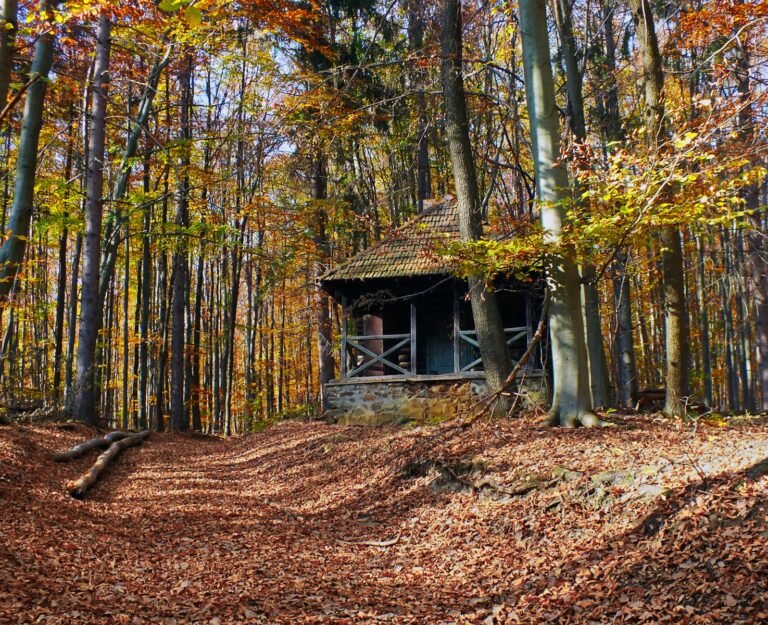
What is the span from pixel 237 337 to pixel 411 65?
2702 cm

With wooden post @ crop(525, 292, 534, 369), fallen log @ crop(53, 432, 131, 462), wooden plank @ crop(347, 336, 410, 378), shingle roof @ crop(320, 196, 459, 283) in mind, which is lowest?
fallen log @ crop(53, 432, 131, 462)

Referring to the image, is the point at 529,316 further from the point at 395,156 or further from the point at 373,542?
the point at 395,156

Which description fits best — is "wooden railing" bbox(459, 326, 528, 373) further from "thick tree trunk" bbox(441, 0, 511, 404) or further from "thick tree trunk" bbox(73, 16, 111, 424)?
"thick tree trunk" bbox(73, 16, 111, 424)

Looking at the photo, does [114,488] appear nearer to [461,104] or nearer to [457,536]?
[457,536]

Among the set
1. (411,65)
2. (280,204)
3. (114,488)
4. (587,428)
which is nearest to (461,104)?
(411,65)

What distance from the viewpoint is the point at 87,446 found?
402 inches

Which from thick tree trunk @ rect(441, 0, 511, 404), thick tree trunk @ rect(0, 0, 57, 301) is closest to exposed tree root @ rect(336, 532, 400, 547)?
thick tree trunk @ rect(441, 0, 511, 404)

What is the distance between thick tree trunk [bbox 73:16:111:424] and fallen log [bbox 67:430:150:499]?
4.07ft

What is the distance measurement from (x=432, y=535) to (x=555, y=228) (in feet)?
12.4

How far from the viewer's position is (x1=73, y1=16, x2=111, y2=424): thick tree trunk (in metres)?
13.0

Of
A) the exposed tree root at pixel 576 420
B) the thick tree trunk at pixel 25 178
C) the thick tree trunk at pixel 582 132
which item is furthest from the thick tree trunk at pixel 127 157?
the exposed tree root at pixel 576 420

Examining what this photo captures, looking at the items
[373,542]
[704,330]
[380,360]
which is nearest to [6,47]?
[373,542]

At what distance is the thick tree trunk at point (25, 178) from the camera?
7.64 metres

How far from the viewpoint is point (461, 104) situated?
10.3m
